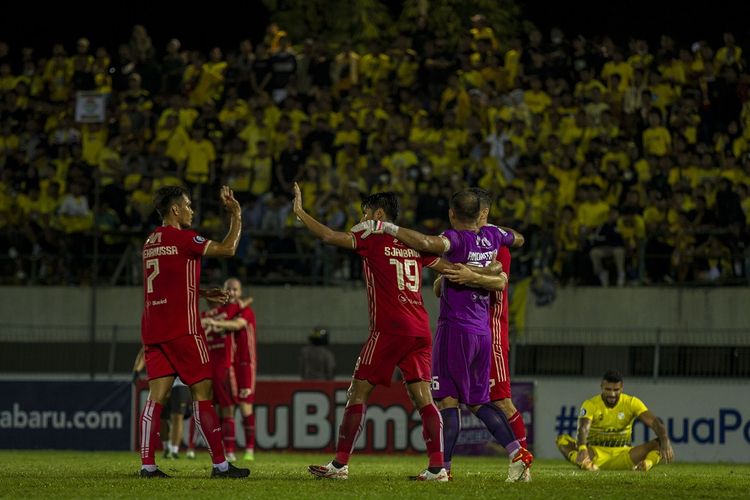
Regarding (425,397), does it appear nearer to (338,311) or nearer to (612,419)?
(612,419)

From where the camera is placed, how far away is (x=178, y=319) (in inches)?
456

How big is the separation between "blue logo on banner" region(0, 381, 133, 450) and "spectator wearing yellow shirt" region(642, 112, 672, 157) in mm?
9481

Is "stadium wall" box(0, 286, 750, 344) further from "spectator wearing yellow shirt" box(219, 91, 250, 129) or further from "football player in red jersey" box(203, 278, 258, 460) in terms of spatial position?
"football player in red jersey" box(203, 278, 258, 460)

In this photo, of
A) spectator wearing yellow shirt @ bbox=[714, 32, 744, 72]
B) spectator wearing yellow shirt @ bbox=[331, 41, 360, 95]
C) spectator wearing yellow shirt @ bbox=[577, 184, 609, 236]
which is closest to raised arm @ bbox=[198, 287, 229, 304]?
spectator wearing yellow shirt @ bbox=[577, 184, 609, 236]

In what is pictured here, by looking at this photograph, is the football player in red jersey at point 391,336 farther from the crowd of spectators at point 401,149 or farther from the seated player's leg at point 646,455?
the crowd of spectators at point 401,149

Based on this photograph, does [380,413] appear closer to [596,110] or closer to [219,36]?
[596,110]

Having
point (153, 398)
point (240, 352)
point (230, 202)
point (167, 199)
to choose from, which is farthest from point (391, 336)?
point (240, 352)

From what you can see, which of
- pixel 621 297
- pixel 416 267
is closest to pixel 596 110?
pixel 621 297

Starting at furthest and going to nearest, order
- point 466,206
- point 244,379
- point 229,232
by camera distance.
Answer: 1. point 244,379
2. point 466,206
3. point 229,232

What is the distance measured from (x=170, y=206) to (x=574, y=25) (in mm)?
24559

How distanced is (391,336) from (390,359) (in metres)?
0.19

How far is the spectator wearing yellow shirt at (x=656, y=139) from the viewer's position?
23.9 meters

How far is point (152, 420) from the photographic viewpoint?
11.8m

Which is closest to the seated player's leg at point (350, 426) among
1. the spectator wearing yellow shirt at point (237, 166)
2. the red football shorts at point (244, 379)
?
the red football shorts at point (244, 379)
